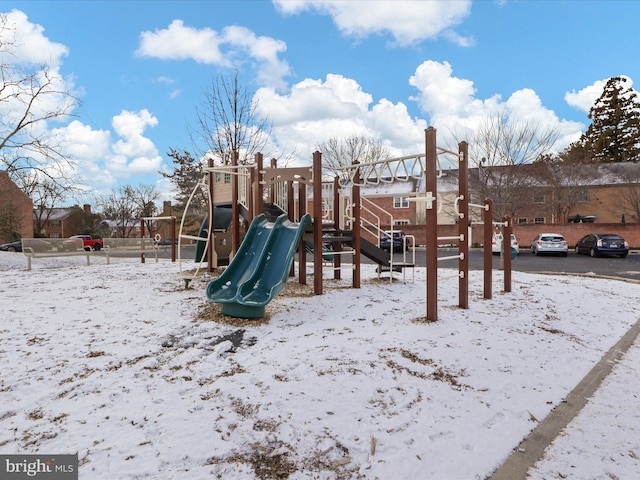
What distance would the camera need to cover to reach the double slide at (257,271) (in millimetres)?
5570

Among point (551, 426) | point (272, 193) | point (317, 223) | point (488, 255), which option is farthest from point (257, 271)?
point (272, 193)

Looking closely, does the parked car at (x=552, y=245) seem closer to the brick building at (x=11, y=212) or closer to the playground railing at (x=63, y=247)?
the playground railing at (x=63, y=247)

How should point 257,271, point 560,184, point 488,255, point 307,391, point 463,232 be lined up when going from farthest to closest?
point 560,184 < point 488,255 < point 463,232 < point 257,271 < point 307,391

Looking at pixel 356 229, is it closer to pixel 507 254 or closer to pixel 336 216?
Answer: pixel 336 216

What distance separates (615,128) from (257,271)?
55.1 meters

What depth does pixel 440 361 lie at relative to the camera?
13.5 feet

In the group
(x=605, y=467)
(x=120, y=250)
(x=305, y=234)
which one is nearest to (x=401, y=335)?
(x=605, y=467)

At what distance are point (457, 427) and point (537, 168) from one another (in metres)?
34.7

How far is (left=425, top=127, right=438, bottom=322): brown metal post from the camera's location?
222 inches

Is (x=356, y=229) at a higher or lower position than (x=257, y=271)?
higher

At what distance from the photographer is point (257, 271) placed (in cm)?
618

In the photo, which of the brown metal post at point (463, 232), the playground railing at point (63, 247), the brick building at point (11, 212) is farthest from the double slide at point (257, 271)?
the brick building at point (11, 212)

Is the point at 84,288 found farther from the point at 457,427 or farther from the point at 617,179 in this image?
the point at 617,179

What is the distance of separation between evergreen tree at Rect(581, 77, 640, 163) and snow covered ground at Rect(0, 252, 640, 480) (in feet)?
162
